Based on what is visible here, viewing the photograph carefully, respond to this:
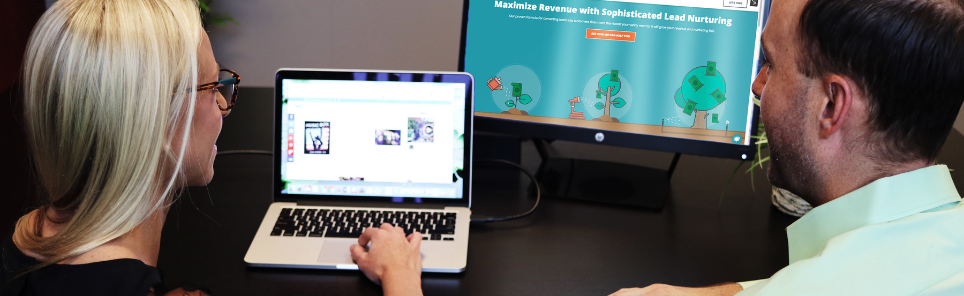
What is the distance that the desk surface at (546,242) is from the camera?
998 millimetres

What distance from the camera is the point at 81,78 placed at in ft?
2.35

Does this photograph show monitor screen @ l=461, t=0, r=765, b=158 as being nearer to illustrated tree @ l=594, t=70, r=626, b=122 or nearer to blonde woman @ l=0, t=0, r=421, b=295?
illustrated tree @ l=594, t=70, r=626, b=122

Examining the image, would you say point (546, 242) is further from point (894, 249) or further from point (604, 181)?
point (894, 249)

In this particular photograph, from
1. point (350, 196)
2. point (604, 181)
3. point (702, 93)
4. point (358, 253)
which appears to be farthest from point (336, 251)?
point (702, 93)

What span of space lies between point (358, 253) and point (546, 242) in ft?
1.03

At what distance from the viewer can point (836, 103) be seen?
0.75 metres

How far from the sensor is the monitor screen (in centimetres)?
122

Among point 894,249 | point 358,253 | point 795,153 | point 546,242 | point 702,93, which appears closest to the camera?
point 894,249

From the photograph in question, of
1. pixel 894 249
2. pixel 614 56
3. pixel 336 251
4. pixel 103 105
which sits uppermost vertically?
pixel 614 56

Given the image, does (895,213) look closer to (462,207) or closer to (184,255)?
(462,207)

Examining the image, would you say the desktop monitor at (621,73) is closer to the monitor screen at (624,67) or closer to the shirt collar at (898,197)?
the monitor screen at (624,67)

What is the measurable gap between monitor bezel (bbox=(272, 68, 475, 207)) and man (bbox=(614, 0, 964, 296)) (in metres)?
0.50

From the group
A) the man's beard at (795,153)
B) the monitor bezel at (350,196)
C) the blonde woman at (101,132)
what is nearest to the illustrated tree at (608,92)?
the monitor bezel at (350,196)

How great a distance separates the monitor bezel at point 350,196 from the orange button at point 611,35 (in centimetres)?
26
